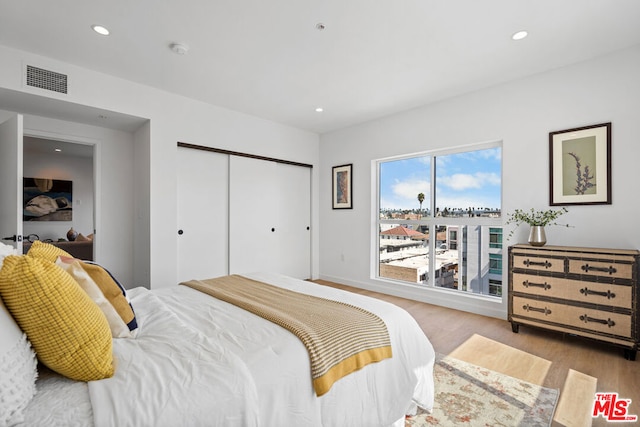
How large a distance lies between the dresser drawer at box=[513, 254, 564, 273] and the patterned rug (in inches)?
45.9

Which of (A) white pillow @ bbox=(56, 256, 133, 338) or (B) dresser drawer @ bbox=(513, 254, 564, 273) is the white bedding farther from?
(B) dresser drawer @ bbox=(513, 254, 564, 273)

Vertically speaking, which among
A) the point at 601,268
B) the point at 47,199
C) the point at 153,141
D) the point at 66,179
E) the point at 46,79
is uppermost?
the point at 46,79

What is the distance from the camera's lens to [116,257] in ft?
12.4

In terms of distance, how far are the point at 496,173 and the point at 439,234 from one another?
101cm

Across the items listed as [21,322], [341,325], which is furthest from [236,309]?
[21,322]

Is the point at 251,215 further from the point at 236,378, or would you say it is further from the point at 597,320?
the point at 597,320

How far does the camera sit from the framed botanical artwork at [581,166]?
273 centimetres

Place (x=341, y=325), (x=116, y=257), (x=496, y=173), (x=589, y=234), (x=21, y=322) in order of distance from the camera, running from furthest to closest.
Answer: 1. (x=116, y=257)
2. (x=496, y=173)
3. (x=589, y=234)
4. (x=341, y=325)
5. (x=21, y=322)

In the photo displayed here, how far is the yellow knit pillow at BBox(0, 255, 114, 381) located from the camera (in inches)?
35.3

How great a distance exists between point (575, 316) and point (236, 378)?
291cm

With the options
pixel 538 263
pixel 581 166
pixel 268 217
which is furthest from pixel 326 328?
pixel 268 217

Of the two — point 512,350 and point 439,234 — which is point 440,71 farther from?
point 512,350

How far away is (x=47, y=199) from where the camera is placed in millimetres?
6082

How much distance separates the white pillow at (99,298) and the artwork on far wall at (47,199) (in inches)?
253
